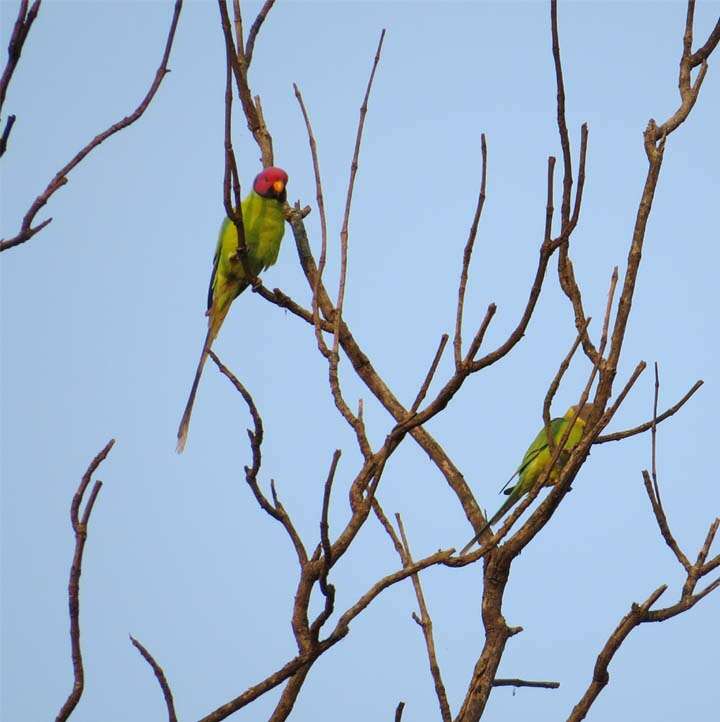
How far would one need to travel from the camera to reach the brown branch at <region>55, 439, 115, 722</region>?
1783 millimetres

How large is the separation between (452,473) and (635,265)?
109 centimetres

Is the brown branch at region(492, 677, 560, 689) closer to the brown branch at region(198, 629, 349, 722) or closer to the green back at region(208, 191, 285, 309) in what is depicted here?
the brown branch at region(198, 629, 349, 722)

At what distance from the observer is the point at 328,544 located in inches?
79.7

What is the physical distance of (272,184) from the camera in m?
5.23

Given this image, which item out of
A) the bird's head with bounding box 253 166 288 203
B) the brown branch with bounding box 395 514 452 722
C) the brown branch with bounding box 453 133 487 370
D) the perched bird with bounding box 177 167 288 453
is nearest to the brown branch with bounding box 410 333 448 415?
the brown branch with bounding box 453 133 487 370

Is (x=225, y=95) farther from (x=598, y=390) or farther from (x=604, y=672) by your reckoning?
(x=604, y=672)

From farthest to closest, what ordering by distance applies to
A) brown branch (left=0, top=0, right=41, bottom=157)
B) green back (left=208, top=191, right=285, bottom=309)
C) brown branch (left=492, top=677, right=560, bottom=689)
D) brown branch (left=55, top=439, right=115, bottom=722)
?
1. green back (left=208, top=191, right=285, bottom=309)
2. brown branch (left=492, top=677, right=560, bottom=689)
3. brown branch (left=55, top=439, right=115, bottom=722)
4. brown branch (left=0, top=0, right=41, bottom=157)

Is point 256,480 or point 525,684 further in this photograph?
point 525,684

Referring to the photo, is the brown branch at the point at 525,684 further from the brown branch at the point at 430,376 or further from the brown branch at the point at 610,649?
the brown branch at the point at 430,376

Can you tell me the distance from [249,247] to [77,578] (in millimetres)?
4401

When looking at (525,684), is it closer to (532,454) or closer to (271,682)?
(271,682)

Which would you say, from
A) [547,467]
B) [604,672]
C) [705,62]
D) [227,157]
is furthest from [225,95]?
[705,62]

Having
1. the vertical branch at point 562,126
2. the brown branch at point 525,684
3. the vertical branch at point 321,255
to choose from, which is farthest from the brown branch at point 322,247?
the brown branch at point 525,684

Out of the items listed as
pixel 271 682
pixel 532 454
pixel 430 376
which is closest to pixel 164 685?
pixel 271 682
